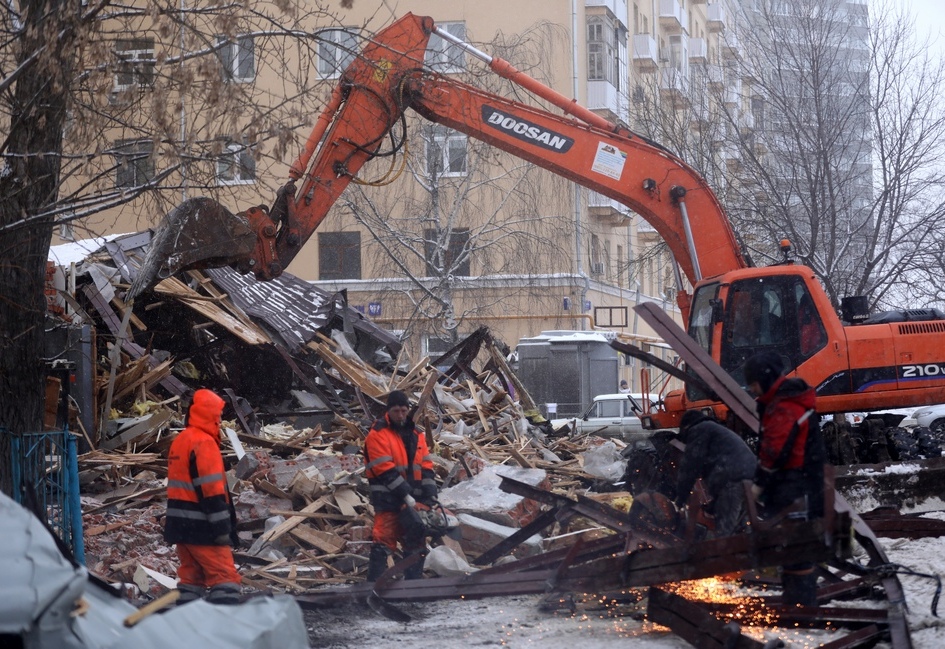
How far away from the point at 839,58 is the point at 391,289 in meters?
12.9

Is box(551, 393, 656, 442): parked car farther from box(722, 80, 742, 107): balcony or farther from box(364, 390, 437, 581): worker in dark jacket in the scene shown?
box(364, 390, 437, 581): worker in dark jacket

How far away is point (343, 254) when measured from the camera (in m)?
33.9

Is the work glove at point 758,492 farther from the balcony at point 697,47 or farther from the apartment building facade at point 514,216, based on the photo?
the balcony at point 697,47

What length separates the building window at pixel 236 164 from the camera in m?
6.83

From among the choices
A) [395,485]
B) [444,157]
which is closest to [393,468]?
[395,485]

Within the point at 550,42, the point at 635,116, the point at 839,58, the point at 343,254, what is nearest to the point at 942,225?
the point at 839,58

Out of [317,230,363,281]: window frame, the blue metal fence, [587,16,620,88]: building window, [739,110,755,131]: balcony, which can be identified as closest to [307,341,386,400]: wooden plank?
the blue metal fence

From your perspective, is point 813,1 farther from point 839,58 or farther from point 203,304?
point 203,304

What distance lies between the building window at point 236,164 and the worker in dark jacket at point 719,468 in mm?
3835

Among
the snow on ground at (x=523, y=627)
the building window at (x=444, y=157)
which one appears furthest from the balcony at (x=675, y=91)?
the snow on ground at (x=523, y=627)

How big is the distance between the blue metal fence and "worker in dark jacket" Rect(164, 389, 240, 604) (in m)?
1.35

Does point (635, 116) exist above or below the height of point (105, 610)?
above

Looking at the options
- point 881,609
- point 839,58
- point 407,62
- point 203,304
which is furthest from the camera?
point 839,58

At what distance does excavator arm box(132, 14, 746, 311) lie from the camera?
9633 mm
